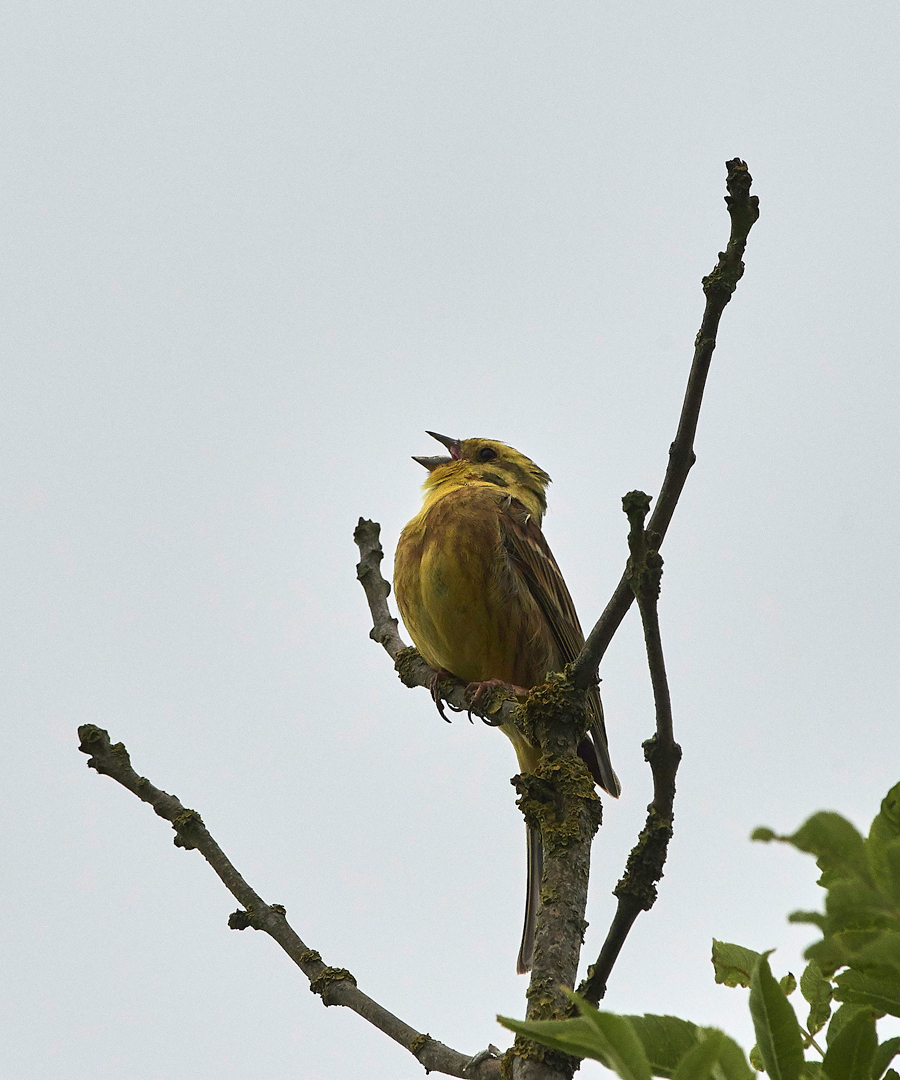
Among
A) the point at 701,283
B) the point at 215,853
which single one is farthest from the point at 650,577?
the point at 215,853

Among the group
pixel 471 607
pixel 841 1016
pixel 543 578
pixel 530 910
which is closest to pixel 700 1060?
pixel 841 1016

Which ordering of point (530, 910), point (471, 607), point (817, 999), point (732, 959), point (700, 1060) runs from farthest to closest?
point (471, 607)
point (530, 910)
point (732, 959)
point (817, 999)
point (700, 1060)

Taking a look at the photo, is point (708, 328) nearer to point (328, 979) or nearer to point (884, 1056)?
point (884, 1056)

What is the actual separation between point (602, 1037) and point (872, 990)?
52 centimetres

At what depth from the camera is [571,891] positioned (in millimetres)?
3025

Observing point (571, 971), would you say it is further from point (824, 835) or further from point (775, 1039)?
point (824, 835)

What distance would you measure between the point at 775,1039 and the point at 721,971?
0.95 m

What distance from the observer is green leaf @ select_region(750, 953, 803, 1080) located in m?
1.38

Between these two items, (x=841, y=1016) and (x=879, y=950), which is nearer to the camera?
(x=879, y=950)

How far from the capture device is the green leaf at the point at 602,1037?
47.4 inches

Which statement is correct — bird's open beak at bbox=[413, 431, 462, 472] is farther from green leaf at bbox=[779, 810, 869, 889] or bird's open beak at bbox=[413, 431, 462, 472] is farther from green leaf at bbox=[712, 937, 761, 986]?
green leaf at bbox=[779, 810, 869, 889]

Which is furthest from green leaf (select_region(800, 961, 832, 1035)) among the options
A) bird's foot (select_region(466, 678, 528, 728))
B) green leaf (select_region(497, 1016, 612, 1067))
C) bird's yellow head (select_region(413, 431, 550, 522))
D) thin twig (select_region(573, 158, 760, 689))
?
bird's yellow head (select_region(413, 431, 550, 522))

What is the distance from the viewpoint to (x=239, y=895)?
364cm

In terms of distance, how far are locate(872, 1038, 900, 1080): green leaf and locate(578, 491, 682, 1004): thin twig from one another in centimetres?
118
